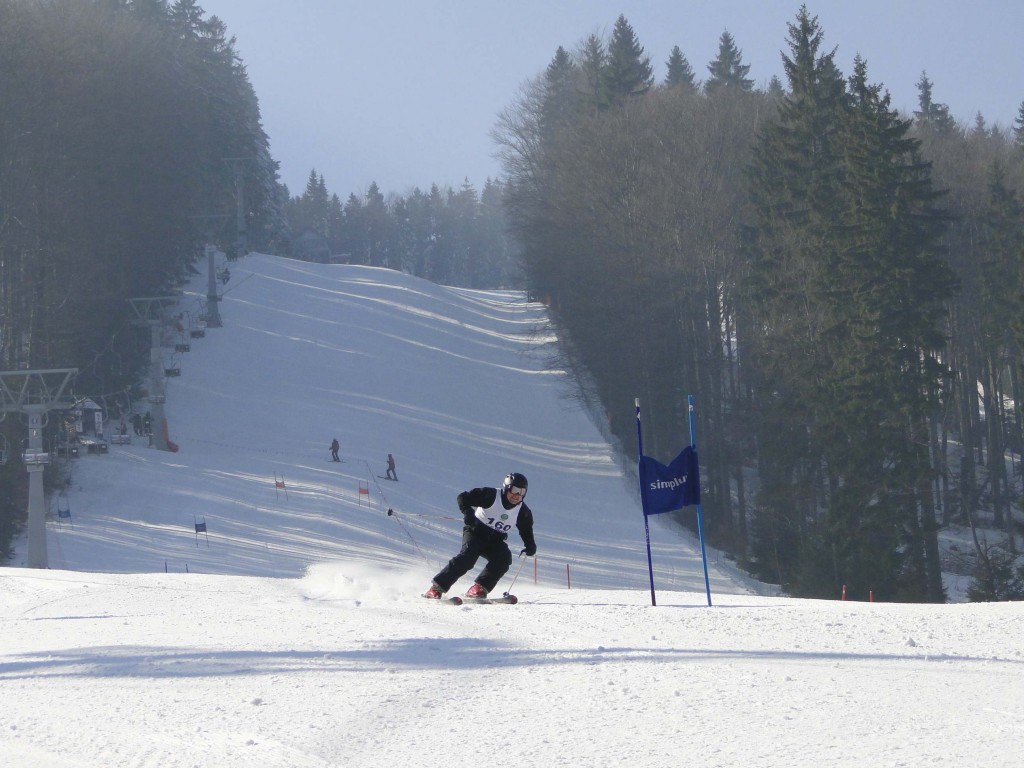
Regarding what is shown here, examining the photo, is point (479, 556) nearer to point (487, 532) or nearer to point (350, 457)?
point (487, 532)

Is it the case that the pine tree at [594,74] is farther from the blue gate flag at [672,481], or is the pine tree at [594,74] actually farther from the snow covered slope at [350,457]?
the blue gate flag at [672,481]

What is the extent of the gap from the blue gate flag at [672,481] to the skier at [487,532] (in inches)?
47.3

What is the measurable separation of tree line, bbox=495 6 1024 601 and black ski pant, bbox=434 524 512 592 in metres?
18.6

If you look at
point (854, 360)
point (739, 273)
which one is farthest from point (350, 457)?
point (854, 360)

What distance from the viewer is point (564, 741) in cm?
506

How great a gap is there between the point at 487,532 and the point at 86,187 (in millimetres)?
32242

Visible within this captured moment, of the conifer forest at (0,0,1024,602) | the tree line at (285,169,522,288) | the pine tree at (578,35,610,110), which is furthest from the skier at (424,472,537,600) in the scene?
the tree line at (285,169,522,288)

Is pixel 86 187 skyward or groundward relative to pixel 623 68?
groundward

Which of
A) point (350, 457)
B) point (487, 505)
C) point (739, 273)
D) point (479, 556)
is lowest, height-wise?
point (350, 457)

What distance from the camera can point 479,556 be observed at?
34.4ft

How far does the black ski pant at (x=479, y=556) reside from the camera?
413 inches

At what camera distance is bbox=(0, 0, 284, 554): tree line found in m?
33.6

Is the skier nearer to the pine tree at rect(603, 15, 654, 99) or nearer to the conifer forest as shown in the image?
the conifer forest

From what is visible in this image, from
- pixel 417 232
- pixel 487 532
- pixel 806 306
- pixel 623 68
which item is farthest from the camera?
pixel 417 232
